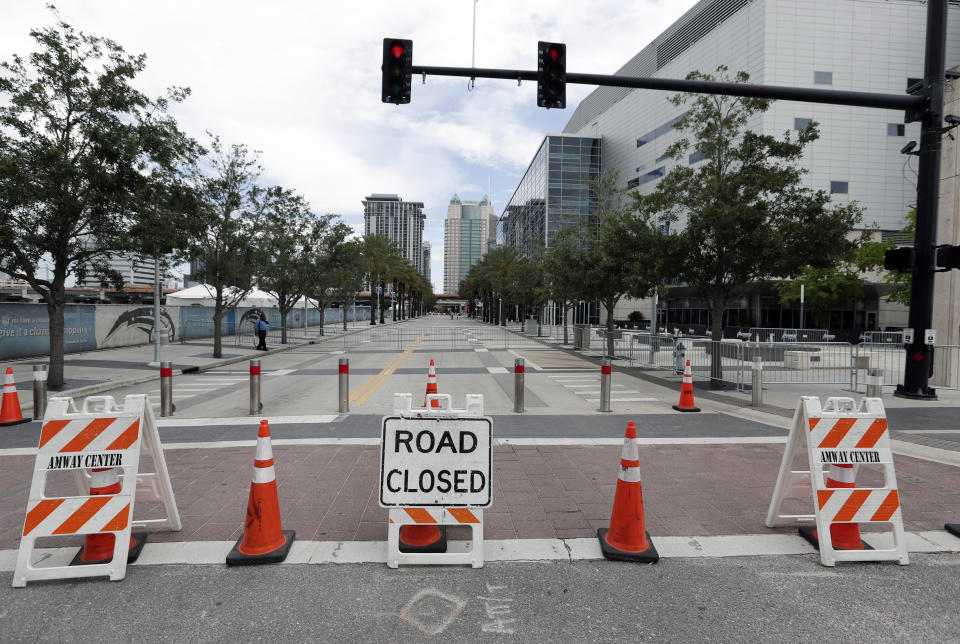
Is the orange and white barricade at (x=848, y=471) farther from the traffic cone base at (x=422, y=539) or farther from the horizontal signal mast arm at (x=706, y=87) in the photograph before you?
the horizontal signal mast arm at (x=706, y=87)

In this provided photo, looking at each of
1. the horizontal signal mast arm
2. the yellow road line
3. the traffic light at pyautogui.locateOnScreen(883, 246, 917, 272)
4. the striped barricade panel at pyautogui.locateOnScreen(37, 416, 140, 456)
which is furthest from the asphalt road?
the traffic light at pyautogui.locateOnScreen(883, 246, 917, 272)

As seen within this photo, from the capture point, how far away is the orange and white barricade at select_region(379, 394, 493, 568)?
363 centimetres

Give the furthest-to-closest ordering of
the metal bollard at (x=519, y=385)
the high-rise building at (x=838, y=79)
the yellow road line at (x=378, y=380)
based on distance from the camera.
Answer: the high-rise building at (x=838, y=79), the yellow road line at (x=378, y=380), the metal bollard at (x=519, y=385)

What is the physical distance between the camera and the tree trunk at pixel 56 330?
11234mm

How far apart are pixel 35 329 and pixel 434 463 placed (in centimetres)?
2088

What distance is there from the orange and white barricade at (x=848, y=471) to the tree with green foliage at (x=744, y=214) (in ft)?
28.0

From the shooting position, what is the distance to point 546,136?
6638 centimetres

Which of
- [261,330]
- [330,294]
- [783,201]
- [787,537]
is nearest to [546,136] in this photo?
[330,294]

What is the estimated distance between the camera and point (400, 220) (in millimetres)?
159500

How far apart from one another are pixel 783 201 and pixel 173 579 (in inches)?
541

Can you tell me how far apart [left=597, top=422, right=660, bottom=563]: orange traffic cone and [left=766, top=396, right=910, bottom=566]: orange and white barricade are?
4.32 ft

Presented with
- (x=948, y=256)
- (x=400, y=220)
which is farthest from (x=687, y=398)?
(x=400, y=220)

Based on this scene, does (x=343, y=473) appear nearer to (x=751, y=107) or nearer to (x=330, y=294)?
(x=751, y=107)

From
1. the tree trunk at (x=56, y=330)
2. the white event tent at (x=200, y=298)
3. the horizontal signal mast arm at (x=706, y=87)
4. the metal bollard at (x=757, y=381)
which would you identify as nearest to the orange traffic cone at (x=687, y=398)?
the metal bollard at (x=757, y=381)
